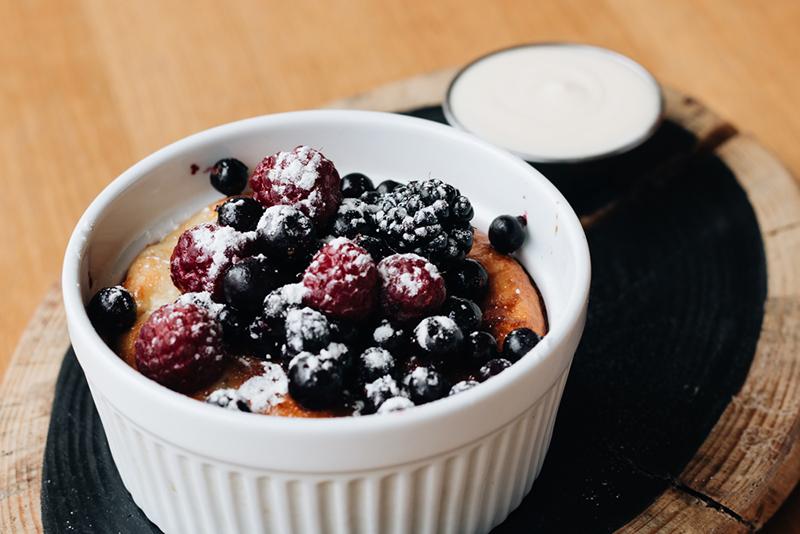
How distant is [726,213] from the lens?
1.82 metres

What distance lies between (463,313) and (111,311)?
1.52ft

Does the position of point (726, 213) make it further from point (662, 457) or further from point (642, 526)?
point (642, 526)

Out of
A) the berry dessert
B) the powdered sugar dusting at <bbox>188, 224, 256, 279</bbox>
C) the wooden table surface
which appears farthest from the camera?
the wooden table surface

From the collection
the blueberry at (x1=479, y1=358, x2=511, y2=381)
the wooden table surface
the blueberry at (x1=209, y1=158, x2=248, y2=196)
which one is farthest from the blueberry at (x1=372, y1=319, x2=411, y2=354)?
the wooden table surface

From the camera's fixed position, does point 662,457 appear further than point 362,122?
No

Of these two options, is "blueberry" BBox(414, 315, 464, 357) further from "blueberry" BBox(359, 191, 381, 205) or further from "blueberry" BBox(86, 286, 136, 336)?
"blueberry" BBox(86, 286, 136, 336)

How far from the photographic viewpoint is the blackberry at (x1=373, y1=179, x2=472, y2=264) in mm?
1207

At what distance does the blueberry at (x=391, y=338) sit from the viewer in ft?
3.70

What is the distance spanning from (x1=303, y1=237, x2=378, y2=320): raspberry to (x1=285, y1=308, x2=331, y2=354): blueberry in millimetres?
26

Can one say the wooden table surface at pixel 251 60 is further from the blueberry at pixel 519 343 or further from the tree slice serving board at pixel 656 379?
the blueberry at pixel 519 343

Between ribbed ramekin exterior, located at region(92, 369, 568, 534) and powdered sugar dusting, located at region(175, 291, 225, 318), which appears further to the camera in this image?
powdered sugar dusting, located at region(175, 291, 225, 318)

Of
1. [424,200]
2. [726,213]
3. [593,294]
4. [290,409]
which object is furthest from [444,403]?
[726,213]

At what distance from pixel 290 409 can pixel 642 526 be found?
518mm

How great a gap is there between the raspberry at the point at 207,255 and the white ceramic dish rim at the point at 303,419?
0.13 meters
